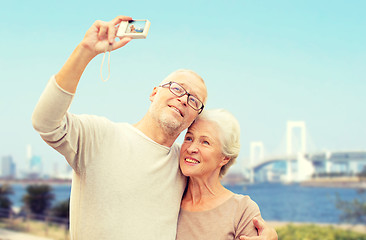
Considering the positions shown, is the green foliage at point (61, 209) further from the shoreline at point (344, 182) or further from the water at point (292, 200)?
the shoreline at point (344, 182)

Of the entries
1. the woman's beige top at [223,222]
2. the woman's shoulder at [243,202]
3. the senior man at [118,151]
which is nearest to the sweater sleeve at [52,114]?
the senior man at [118,151]

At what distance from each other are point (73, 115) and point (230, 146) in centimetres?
65

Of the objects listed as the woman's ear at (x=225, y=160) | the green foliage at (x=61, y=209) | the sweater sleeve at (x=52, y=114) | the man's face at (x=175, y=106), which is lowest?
the green foliage at (x=61, y=209)

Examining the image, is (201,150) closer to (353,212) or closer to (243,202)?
(243,202)

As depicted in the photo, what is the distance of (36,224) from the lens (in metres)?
15.9

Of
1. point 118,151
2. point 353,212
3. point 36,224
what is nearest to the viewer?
point 118,151

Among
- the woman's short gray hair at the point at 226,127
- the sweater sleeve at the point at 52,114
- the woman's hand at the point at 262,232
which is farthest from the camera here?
the woman's short gray hair at the point at 226,127

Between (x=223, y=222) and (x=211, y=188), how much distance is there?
16 cm

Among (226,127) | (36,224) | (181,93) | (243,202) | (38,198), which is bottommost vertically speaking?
(36,224)

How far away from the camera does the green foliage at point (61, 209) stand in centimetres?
1749

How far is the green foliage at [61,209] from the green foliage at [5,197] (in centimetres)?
450

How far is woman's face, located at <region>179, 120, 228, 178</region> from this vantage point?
69.9 inches

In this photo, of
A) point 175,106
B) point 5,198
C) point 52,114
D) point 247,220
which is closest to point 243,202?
point 247,220

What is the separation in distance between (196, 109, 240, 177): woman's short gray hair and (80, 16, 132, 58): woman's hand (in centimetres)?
55
